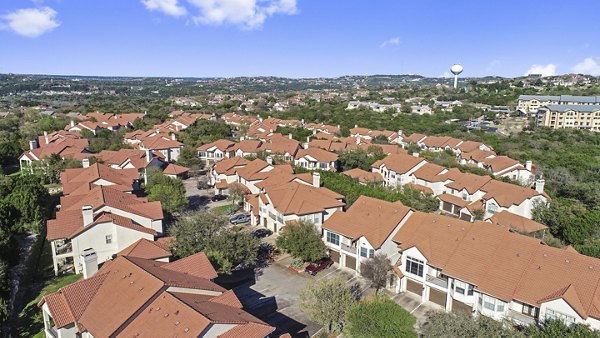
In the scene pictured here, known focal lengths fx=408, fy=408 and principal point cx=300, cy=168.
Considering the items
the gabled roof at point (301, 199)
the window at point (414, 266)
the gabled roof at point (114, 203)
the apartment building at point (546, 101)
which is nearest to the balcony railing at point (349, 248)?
the window at point (414, 266)

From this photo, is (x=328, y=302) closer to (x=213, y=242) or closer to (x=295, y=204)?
(x=213, y=242)

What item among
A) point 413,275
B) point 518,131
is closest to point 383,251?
point 413,275

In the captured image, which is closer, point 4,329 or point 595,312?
point 595,312

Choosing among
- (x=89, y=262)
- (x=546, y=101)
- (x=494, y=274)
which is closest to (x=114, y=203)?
(x=89, y=262)

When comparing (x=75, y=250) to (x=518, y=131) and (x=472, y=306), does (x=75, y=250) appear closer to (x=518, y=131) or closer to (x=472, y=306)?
(x=472, y=306)

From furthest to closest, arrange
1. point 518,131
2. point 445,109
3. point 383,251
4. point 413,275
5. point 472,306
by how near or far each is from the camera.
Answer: point 445,109 → point 518,131 → point 383,251 → point 413,275 → point 472,306

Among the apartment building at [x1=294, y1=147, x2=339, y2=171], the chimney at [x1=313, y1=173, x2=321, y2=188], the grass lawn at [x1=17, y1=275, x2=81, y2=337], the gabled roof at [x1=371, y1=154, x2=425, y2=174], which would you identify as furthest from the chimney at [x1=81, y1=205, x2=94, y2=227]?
the gabled roof at [x1=371, y1=154, x2=425, y2=174]

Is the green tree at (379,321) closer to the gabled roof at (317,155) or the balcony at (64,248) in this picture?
the balcony at (64,248)
